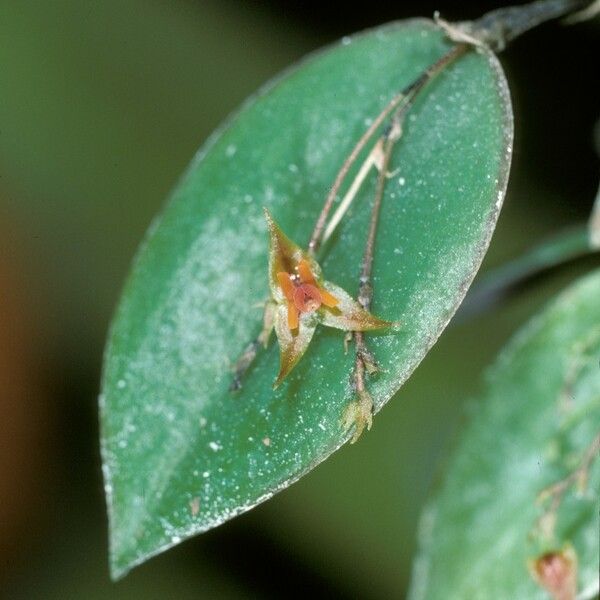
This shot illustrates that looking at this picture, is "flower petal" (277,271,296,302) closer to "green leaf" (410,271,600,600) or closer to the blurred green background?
"green leaf" (410,271,600,600)

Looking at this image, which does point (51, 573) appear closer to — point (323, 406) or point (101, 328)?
point (101, 328)

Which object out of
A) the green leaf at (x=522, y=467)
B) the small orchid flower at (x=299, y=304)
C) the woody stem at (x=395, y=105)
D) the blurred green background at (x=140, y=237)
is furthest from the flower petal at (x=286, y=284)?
the blurred green background at (x=140, y=237)

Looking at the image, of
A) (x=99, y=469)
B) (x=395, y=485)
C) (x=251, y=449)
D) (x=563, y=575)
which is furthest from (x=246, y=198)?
(x=99, y=469)

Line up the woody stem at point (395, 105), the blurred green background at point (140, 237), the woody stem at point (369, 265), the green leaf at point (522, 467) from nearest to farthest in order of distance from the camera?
the woody stem at point (369, 265) → the woody stem at point (395, 105) → the green leaf at point (522, 467) → the blurred green background at point (140, 237)

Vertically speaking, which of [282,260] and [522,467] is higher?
[282,260]

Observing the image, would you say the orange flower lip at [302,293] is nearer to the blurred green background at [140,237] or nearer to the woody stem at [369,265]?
the woody stem at [369,265]

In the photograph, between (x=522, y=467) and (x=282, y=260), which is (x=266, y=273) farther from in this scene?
(x=522, y=467)

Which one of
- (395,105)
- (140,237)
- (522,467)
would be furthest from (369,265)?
(140,237)

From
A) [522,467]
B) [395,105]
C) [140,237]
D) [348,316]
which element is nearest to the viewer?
[348,316]
